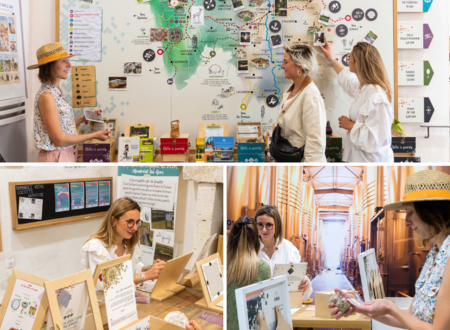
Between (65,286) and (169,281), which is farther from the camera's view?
(169,281)

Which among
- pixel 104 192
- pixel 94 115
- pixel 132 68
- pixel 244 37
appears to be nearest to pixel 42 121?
pixel 94 115

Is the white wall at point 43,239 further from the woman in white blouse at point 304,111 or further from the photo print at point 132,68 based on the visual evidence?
the photo print at point 132,68

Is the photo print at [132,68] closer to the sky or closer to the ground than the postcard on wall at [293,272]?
closer to the sky

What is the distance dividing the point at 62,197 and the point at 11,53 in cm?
225

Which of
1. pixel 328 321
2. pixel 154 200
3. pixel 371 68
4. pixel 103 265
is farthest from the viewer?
pixel 371 68

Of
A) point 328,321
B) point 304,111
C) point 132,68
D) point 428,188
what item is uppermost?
point 132,68

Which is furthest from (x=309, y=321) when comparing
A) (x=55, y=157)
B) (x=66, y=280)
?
(x=55, y=157)

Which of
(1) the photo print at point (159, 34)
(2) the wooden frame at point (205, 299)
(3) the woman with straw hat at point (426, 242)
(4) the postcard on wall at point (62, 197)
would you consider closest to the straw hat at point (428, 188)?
(3) the woman with straw hat at point (426, 242)

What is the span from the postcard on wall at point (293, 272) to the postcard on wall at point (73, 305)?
842mm

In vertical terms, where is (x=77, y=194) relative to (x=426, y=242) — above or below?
above

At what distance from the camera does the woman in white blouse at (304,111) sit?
2.57 metres

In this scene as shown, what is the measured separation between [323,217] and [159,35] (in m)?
2.58

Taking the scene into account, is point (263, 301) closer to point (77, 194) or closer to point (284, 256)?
point (284, 256)

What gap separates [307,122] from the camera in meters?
2.59
